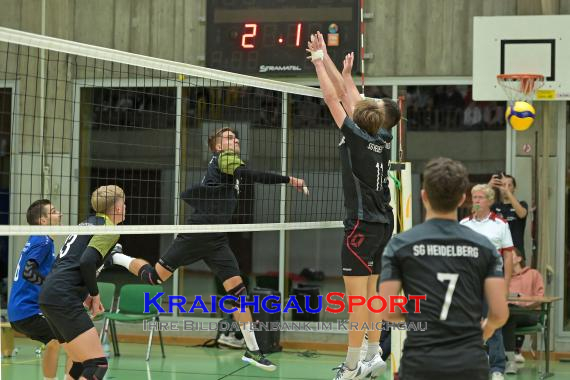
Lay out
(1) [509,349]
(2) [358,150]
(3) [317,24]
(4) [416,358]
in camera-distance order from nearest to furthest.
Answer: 1. (4) [416,358]
2. (2) [358,150]
3. (1) [509,349]
4. (3) [317,24]

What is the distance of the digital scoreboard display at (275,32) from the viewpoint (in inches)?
447

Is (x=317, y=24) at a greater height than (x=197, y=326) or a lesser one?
greater

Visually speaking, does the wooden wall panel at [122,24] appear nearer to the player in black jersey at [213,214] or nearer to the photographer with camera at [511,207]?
the player in black jersey at [213,214]

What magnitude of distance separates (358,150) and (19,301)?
313cm

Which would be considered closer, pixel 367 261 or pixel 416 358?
pixel 416 358

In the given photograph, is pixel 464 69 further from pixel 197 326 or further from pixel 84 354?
pixel 84 354

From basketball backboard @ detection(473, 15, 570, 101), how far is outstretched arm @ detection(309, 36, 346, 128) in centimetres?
500

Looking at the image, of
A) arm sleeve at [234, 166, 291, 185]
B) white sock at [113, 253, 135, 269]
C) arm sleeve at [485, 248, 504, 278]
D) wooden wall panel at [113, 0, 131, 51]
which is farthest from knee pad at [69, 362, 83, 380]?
wooden wall panel at [113, 0, 131, 51]

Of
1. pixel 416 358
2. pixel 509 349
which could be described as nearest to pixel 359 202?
pixel 416 358

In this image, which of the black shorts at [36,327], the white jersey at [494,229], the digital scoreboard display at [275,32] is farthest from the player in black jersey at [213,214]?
the digital scoreboard display at [275,32]

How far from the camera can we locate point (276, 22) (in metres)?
11.5

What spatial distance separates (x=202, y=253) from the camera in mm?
8188

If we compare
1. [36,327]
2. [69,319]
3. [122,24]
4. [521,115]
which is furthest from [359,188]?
[122,24]

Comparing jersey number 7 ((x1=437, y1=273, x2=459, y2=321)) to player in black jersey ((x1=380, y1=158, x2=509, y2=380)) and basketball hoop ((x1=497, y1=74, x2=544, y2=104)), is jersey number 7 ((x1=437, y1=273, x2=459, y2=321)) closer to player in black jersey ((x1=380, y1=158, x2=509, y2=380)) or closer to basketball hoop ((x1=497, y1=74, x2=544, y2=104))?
player in black jersey ((x1=380, y1=158, x2=509, y2=380))
